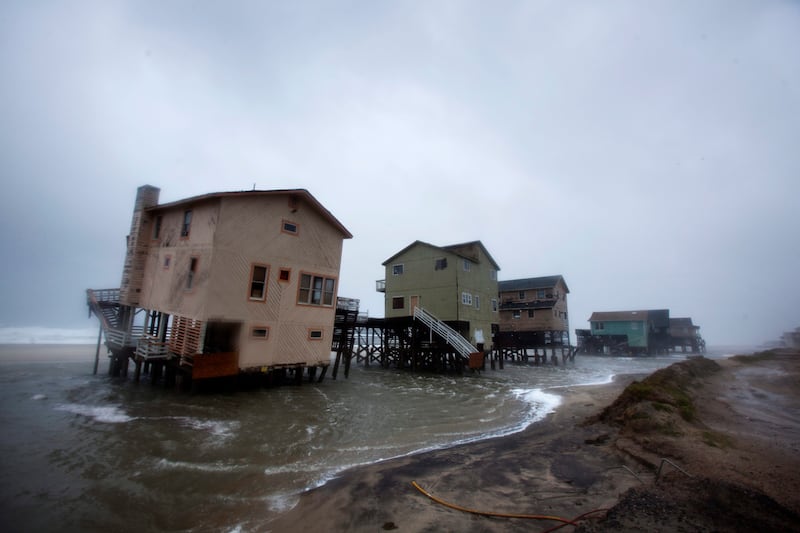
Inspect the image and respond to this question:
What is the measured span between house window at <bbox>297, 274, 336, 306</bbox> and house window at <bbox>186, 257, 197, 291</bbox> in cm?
526

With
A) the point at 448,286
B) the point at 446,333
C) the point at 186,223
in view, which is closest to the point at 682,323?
the point at 448,286

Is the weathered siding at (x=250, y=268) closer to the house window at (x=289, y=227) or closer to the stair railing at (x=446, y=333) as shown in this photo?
the house window at (x=289, y=227)

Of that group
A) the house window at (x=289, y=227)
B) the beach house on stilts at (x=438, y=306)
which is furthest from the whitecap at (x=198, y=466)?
the beach house on stilts at (x=438, y=306)

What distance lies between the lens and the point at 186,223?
63.1 feet

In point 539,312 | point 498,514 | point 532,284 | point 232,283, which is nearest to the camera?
point 498,514

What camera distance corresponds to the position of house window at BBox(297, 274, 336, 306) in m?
19.7

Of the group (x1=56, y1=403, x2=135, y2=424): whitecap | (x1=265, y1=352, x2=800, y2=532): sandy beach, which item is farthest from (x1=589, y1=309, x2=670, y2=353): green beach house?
(x1=56, y1=403, x2=135, y2=424): whitecap

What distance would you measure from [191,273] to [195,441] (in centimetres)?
982

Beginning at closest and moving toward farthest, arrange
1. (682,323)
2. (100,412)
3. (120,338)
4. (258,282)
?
(100,412), (258,282), (120,338), (682,323)

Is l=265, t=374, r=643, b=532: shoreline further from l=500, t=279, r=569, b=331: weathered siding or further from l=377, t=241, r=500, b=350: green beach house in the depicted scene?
l=500, t=279, r=569, b=331: weathered siding

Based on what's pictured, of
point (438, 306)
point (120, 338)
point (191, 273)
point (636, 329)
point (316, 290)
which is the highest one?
point (191, 273)

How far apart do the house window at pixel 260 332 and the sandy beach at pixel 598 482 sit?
11166 millimetres

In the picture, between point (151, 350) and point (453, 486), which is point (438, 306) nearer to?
point (151, 350)

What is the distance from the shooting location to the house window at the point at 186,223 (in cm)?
1898
